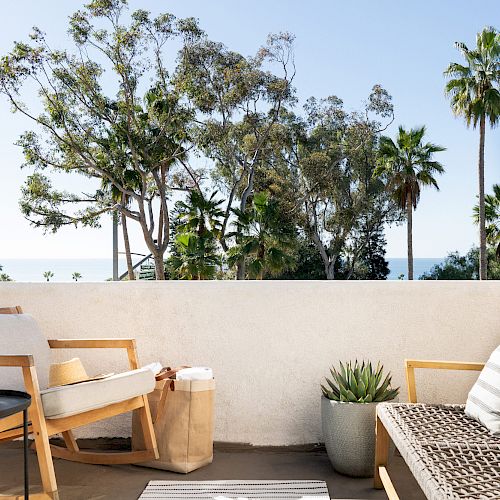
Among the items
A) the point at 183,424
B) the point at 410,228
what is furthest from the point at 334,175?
the point at 183,424

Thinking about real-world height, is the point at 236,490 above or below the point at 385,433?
below

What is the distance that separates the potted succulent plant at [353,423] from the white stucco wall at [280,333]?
40cm

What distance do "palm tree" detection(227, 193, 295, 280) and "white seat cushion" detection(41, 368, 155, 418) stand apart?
676 inches

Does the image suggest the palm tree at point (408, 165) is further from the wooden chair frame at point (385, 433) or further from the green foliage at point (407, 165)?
the wooden chair frame at point (385, 433)

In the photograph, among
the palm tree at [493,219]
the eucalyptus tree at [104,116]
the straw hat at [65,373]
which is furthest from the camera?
the palm tree at [493,219]

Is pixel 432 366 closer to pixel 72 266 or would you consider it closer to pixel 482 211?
pixel 482 211

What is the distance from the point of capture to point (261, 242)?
2020 cm

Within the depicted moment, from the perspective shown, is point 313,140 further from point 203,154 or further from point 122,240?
point 122,240

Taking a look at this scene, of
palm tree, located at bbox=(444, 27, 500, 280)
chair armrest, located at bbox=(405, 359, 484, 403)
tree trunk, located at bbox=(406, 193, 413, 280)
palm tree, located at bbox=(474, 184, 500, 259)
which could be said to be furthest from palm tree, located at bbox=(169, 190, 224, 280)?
chair armrest, located at bbox=(405, 359, 484, 403)

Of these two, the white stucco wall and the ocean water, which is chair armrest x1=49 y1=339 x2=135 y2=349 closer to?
the white stucco wall

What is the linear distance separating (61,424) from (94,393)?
0.15 meters

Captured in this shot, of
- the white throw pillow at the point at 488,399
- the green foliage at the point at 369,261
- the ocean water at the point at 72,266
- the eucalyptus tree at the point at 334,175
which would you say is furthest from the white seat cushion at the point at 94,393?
the green foliage at the point at 369,261

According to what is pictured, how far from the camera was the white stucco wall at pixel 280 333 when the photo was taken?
3.02 metres

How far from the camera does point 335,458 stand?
102 inches
